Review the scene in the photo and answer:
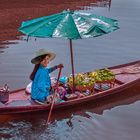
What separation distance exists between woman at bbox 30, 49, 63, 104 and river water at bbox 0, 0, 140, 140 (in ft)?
1.60

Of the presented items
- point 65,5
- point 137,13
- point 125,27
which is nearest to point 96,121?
point 125,27

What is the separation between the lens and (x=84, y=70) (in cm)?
1445

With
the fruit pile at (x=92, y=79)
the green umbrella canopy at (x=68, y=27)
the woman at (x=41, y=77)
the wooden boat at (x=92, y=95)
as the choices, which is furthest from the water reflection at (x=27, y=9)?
the woman at (x=41, y=77)

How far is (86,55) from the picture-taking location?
15938 millimetres

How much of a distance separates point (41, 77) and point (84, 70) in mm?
4033

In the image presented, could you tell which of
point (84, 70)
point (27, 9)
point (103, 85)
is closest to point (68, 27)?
point (103, 85)

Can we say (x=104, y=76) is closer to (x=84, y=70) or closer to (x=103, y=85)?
(x=103, y=85)

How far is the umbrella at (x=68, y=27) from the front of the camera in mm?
10438

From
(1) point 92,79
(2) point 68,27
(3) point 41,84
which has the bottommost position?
(1) point 92,79

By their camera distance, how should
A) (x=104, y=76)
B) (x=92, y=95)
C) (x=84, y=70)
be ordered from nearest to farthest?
(x=92, y=95)
(x=104, y=76)
(x=84, y=70)

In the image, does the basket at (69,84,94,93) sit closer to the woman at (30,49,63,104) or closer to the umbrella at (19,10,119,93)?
the woman at (30,49,63,104)

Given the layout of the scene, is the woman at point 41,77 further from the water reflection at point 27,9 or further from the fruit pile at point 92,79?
the water reflection at point 27,9

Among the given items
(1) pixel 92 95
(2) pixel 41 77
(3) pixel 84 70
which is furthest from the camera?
(3) pixel 84 70

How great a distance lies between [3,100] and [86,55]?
5941mm
